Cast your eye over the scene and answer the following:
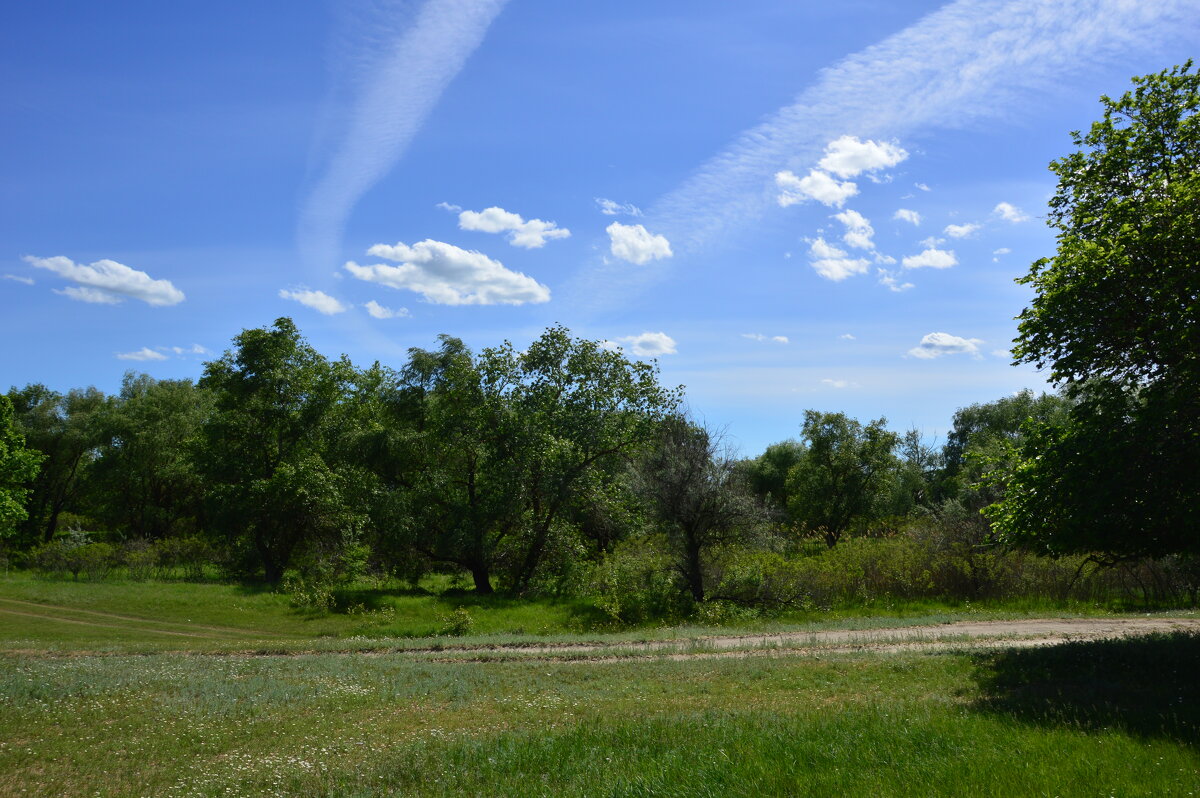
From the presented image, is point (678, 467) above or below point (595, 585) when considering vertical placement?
above

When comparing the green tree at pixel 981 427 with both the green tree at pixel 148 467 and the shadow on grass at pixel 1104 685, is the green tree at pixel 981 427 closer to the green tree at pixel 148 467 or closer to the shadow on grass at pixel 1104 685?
the shadow on grass at pixel 1104 685

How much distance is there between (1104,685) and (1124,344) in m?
5.27

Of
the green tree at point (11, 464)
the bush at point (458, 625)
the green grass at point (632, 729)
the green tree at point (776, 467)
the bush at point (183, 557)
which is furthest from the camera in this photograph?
the green tree at point (776, 467)

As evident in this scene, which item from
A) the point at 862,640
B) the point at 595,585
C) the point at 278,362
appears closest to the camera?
the point at 862,640

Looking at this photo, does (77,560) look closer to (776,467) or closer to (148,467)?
(148,467)

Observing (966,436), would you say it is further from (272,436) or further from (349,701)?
(349,701)

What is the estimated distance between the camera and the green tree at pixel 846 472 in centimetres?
4466

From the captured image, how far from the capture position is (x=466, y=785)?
6.88 metres

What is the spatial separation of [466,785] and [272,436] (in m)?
30.3

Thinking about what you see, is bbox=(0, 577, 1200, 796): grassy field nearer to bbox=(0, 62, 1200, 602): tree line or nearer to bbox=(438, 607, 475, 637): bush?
bbox=(0, 62, 1200, 602): tree line

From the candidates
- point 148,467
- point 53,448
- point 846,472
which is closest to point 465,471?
point 846,472

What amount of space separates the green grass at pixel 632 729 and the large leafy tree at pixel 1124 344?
231 cm

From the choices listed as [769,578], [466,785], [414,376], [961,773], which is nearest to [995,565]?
[769,578]

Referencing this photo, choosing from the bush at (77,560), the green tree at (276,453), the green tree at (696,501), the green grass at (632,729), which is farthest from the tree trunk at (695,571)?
the bush at (77,560)
